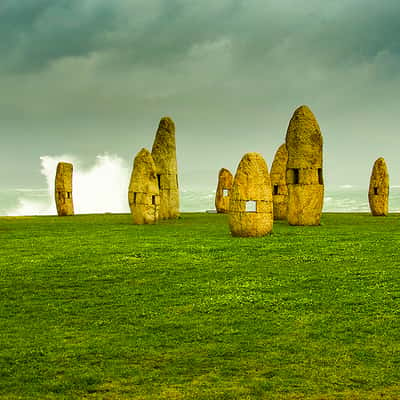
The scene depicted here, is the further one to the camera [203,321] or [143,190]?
[143,190]

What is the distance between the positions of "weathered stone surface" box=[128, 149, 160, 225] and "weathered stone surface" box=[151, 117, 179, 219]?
5121 mm

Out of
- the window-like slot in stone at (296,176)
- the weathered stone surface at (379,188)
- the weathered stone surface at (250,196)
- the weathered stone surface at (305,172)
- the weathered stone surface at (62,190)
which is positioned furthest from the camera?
the weathered stone surface at (62,190)

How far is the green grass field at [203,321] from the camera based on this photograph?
8109 mm

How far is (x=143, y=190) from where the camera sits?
30094mm

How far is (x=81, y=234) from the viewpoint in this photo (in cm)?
2469

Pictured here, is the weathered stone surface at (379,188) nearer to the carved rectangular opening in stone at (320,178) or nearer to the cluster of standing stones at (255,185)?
the cluster of standing stones at (255,185)

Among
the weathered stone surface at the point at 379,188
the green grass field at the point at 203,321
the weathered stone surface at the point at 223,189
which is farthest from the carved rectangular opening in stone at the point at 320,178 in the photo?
the weathered stone surface at the point at 223,189

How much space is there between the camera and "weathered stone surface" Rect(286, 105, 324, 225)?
90.7ft

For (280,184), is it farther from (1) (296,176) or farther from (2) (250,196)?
(2) (250,196)

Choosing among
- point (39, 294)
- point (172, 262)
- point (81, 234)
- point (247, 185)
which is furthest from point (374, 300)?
point (81, 234)

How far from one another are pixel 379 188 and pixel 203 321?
28.1 meters

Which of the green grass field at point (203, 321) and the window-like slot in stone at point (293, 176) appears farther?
the window-like slot in stone at point (293, 176)

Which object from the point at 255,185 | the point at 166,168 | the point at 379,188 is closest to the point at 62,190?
the point at 166,168

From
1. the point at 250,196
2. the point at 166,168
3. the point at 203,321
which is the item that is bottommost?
the point at 203,321
